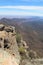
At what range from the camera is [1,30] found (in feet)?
77.9

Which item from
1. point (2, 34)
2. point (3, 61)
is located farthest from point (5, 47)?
point (3, 61)

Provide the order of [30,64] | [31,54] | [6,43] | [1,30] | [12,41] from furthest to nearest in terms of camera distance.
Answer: [31,54] < [1,30] < [12,41] < [6,43] < [30,64]

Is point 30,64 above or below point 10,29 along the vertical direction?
below

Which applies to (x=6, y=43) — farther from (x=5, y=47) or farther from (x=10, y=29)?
(x=10, y=29)

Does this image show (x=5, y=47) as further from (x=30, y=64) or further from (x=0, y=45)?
(x=30, y=64)

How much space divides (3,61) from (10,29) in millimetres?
10983

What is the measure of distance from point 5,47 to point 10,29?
5858mm

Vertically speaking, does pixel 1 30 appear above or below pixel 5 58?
above

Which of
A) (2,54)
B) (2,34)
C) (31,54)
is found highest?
(2,34)

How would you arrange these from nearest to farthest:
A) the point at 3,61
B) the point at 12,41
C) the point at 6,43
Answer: the point at 3,61 < the point at 6,43 < the point at 12,41

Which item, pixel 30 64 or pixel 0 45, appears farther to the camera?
pixel 0 45

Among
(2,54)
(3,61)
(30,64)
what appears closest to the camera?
(3,61)

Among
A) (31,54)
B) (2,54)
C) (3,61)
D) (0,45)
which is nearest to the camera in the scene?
(3,61)

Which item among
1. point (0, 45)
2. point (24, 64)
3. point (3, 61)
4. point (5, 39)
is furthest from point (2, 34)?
point (3, 61)
